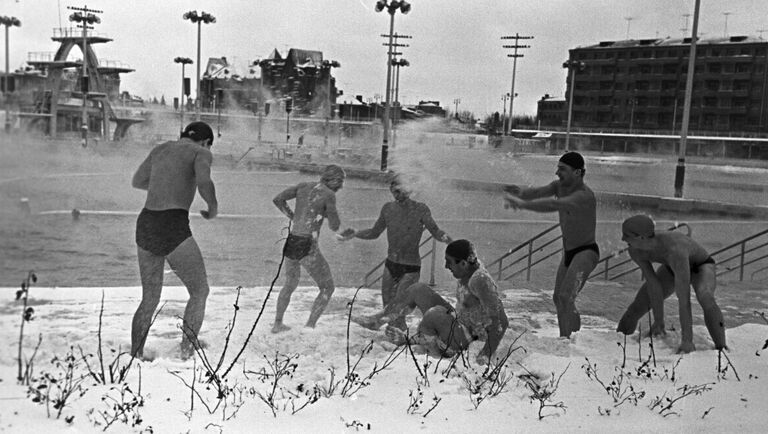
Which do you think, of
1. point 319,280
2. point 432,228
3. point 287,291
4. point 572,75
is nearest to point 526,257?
point 572,75

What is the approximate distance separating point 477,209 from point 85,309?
624 centimetres

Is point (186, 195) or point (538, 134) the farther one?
point (538, 134)

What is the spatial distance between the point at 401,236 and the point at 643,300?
6.09 feet

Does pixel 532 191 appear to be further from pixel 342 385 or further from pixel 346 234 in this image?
pixel 342 385

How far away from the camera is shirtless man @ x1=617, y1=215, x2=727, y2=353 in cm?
479

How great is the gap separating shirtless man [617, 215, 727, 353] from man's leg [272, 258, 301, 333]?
2.27m

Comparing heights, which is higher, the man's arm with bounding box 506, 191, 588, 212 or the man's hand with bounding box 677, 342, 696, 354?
the man's arm with bounding box 506, 191, 588, 212

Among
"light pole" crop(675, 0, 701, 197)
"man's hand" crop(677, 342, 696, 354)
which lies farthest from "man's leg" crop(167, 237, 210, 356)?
"light pole" crop(675, 0, 701, 197)

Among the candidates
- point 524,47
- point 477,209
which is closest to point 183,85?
point 524,47

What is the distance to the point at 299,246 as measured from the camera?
16.3 ft

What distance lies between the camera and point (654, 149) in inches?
295

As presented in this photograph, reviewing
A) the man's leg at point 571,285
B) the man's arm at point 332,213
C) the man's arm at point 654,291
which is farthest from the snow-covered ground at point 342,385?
the man's arm at point 332,213

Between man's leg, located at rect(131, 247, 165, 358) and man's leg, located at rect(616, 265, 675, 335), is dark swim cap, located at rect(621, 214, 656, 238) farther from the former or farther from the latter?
man's leg, located at rect(131, 247, 165, 358)

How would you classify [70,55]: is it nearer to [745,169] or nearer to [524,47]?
[524,47]
